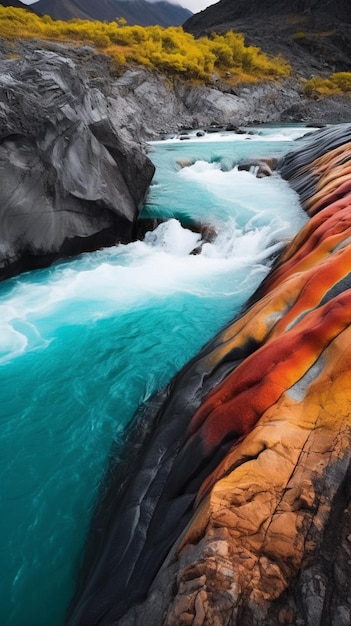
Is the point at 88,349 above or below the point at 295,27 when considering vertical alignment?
below

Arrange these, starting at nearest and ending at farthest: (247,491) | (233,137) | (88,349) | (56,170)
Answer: (247,491), (88,349), (56,170), (233,137)

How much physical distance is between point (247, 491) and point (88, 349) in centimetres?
432

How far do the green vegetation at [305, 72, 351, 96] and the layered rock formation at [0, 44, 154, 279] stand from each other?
137ft

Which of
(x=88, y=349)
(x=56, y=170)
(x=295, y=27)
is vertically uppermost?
(x=295, y=27)

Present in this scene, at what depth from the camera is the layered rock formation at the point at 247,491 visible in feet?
6.02

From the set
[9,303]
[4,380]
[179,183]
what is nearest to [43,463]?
[4,380]

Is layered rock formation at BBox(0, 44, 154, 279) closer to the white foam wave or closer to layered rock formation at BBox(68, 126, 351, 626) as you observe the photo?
layered rock formation at BBox(68, 126, 351, 626)

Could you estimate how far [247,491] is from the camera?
221 centimetres

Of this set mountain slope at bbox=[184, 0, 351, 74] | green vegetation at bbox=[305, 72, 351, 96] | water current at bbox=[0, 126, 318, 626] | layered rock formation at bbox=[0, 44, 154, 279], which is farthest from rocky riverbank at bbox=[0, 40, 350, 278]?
mountain slope at bbox=[184, 0, 351, 74]

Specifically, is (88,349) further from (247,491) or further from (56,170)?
(56,170)

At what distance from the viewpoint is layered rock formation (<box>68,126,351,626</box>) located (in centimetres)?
183

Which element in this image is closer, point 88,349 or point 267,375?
point 267,375

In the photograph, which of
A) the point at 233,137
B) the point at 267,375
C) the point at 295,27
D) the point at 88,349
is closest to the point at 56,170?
the point at 88,349

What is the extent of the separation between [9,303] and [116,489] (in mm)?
4813
